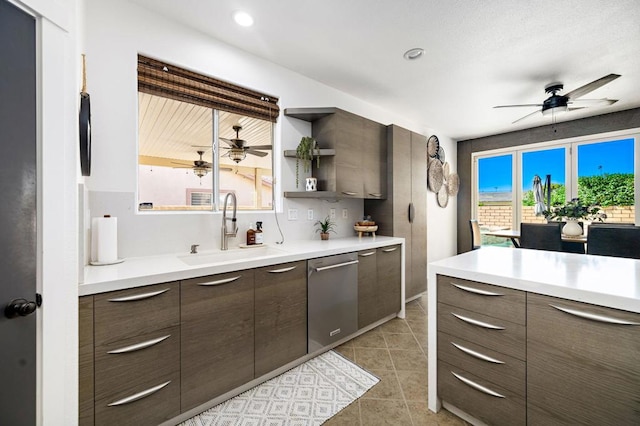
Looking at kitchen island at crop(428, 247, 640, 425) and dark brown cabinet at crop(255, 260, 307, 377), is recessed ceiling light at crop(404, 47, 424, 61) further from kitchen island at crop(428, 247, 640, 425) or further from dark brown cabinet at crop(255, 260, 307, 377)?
dark brown cabinet at crop(255, 260, 307, 377)

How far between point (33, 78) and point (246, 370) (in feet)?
5.72

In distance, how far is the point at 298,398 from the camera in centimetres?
163

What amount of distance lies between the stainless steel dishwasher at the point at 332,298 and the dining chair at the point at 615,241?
2.36m

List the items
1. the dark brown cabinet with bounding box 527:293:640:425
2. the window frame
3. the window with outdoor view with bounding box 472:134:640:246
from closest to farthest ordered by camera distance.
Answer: the dark brown cabinet with bounding box 527:293:640:425 < the window frame < the window with outdoor view with bounding box 472:134:640:246

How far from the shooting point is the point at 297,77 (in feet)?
8.88

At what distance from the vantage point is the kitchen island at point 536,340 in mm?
948

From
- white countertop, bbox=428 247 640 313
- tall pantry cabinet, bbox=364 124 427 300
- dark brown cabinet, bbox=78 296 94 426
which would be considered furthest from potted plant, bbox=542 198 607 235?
dark brown cabinet, bbox=78 296 94 426

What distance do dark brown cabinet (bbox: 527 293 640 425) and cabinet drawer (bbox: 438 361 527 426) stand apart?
0.21 feet

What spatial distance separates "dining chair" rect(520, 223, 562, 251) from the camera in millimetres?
2873

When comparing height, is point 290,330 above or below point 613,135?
below

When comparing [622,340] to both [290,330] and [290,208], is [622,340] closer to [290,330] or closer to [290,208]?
[290,330]

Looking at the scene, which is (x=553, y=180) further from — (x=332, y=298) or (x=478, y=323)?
(x=332, y=298)

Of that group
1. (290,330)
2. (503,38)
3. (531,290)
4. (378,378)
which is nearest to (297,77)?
(503,38)

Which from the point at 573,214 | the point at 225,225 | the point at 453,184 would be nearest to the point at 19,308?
the point at 225,225
